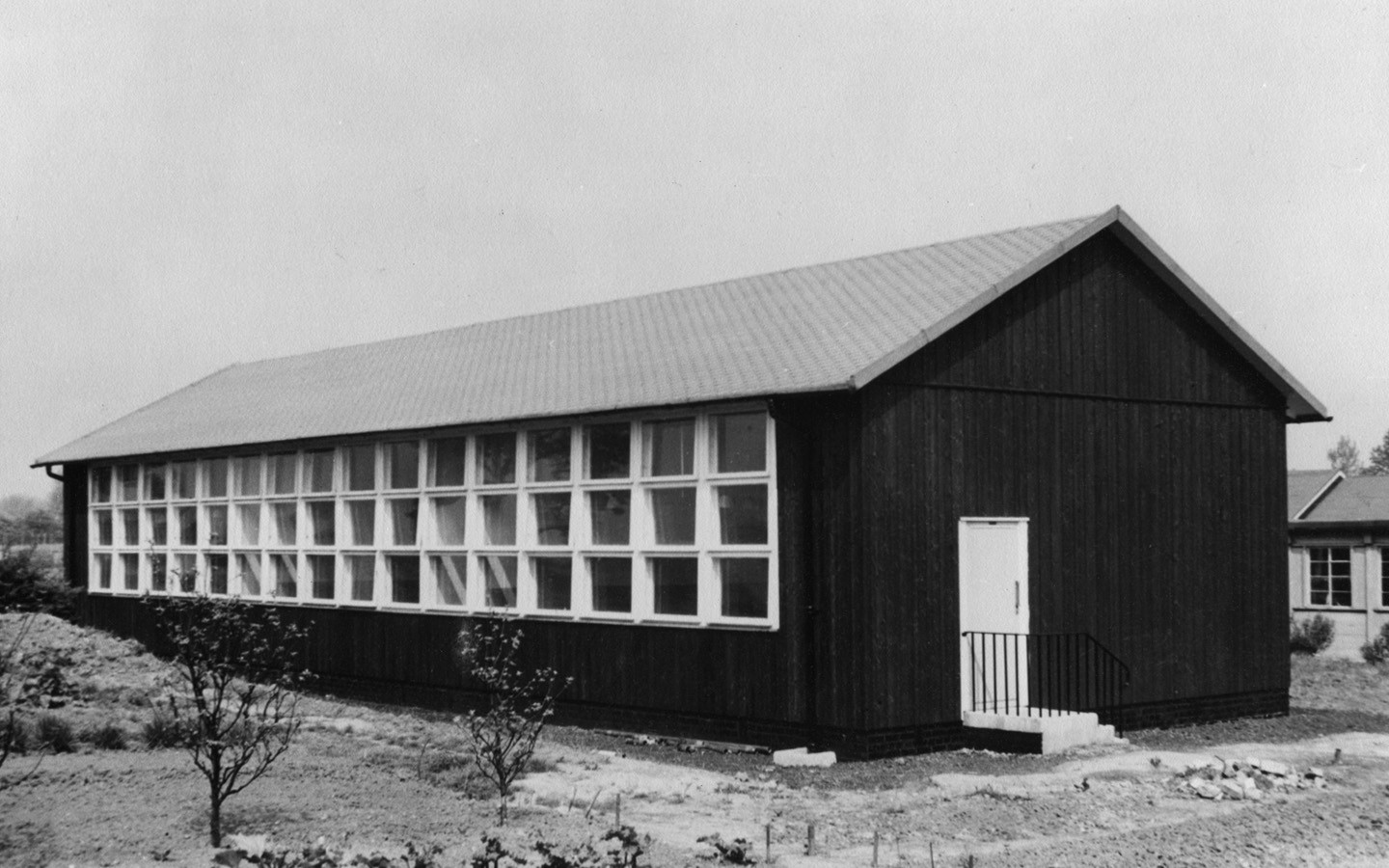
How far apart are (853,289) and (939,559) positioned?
4273mm

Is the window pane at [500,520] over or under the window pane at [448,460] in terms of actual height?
under

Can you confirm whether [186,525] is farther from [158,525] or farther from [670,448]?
[670,448]

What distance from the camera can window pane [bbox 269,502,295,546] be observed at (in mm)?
22750

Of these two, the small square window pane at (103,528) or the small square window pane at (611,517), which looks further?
the small square window pane at (103,528)

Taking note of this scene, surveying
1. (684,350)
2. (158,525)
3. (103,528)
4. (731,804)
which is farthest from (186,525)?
(731,804)

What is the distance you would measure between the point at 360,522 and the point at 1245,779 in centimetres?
1259

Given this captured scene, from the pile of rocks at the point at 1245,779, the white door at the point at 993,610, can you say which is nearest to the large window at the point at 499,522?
the white door at the point at 993,610

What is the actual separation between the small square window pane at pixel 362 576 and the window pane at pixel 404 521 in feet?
1.91

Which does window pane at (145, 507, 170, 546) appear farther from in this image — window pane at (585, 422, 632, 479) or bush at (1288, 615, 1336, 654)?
bush at (1288, 615, 1336, 654)

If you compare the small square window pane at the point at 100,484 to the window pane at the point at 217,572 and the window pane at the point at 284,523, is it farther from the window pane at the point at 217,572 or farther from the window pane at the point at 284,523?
the window pane at the point at 284,523

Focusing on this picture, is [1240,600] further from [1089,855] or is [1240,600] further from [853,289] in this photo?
[1089,855]

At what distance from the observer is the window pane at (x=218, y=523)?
2395cm

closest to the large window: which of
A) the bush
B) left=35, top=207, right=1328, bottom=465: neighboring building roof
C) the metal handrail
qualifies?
left=35, top=207, right=1328, bottom=465: neighboring building roof

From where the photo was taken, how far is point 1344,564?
31922 mm
